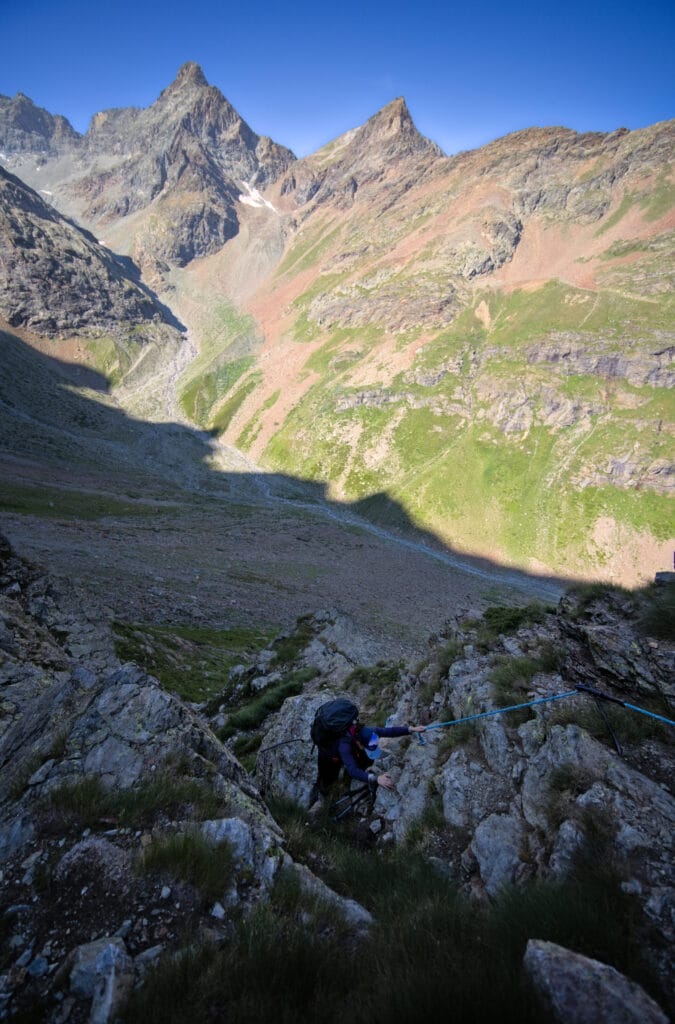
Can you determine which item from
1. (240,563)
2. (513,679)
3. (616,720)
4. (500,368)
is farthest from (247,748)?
(500,368)

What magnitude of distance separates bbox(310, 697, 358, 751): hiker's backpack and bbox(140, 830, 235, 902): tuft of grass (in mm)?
3267

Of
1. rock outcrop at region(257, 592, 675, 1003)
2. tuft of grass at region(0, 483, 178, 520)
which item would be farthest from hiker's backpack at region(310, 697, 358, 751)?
tuft of grass at region(0, 483, 178, 520)

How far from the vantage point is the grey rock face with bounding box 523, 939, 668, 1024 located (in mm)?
3125

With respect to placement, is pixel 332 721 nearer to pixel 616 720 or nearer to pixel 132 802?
pixel 132 802

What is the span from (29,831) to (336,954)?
136 inches

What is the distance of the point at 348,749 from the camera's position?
8055mm

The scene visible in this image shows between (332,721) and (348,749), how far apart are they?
614mm

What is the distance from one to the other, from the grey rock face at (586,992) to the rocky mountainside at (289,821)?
0.04 ft

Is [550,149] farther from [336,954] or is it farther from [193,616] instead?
[336,954]

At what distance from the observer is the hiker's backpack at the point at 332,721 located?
7.98 metres

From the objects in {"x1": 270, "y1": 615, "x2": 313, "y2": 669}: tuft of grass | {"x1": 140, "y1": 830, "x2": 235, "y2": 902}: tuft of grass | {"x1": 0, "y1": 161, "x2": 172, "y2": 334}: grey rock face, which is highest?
{"x1": 0, "y1": 161, "x2": 172, "y2": 334}: grey rock face

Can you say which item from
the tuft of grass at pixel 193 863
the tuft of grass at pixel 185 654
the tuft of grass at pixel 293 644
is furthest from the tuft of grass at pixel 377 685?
the tuft of grass at pixel 193 863

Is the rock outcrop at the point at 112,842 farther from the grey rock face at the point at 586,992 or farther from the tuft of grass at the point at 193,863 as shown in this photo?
the grey rock face at the point at 586,992

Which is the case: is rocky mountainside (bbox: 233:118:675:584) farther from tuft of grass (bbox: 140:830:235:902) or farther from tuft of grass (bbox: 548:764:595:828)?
tuft of grass (bbox: 140:830:235:902)
